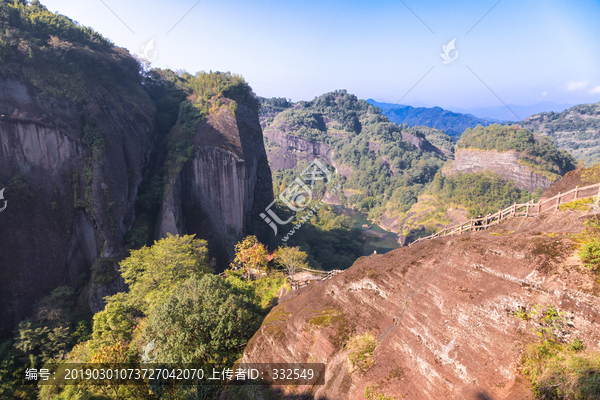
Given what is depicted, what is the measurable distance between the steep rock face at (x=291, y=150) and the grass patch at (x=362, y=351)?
371 feet

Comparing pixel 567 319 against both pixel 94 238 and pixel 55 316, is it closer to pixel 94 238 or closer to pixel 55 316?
pixel 55 316

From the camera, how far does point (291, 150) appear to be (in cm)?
12344

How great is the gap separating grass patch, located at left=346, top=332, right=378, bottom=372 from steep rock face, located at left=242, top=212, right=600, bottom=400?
0.11m

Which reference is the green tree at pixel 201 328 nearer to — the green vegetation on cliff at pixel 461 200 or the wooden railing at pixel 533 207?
the wooden railing at pixel 533 207

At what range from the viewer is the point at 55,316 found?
18531 millimetres

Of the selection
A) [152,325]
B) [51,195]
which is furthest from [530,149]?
[51,195]

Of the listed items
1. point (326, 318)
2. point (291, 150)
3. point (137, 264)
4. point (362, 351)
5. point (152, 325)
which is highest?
point (291, 150)

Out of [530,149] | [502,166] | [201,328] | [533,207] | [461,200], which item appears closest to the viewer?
[533,207]

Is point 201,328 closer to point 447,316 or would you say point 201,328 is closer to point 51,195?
point 447,316

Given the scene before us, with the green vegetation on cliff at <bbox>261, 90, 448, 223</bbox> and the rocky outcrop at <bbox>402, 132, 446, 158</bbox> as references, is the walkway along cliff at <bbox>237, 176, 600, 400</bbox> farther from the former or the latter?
the rocky outcrop at <bbox>402, 132, 446, 158</bbox>

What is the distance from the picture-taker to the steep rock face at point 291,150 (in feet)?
393

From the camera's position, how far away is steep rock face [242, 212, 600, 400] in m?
4.95

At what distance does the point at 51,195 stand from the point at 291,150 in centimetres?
10471

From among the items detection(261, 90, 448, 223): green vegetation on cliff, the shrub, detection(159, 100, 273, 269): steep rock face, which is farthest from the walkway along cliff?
detection(261, 90, 448, 223): green vegetation on cliff
